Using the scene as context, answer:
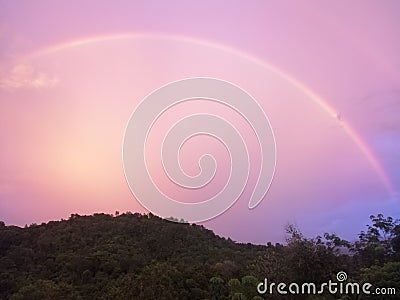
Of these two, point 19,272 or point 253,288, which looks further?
point 19,272

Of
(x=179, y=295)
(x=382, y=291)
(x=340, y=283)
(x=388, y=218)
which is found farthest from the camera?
(x=388, y=218)

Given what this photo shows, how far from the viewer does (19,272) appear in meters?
34.2

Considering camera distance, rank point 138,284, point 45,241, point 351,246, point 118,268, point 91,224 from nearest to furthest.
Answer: point 138,284 → point 351,246 → point 118,268 → point 45,241 → point 91,224

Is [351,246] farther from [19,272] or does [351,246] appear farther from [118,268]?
[19,272]

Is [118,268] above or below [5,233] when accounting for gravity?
below

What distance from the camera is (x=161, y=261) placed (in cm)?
3541

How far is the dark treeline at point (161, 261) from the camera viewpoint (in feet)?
64.2

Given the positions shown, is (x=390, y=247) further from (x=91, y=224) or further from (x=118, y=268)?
(x=91, y=224)

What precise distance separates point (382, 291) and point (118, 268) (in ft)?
70.6

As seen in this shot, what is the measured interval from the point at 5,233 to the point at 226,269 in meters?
25.6

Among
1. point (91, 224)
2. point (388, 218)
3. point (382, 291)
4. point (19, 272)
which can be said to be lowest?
point (382, 291)

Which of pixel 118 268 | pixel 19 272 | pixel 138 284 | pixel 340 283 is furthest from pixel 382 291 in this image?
pixel 19 272

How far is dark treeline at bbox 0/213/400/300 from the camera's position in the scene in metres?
19.6

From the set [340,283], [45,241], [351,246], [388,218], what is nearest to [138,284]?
[340,283]
